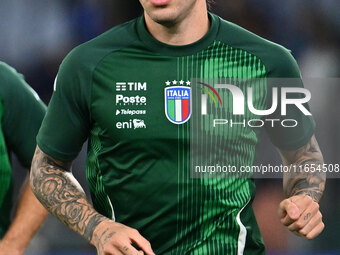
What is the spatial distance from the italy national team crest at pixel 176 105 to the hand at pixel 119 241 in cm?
43

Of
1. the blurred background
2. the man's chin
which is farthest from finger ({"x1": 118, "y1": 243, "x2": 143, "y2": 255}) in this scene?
the blurred background

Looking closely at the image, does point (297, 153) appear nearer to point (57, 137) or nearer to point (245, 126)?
point (245, 126)

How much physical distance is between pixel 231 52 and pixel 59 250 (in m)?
2.46

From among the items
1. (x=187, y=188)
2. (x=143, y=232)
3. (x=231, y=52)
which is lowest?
(x=143, y=232)

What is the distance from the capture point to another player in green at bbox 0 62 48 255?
10.6ft

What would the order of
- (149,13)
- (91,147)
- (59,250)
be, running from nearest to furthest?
(149,13), (91,147), (59,250)

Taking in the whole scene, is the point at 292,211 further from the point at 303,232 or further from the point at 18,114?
the point at 18,114

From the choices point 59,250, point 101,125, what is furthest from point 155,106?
point 59,250

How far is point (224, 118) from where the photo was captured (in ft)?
9.38

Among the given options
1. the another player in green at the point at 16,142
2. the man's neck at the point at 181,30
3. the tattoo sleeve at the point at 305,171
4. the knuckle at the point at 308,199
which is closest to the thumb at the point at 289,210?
the knuckle at the point at 308,199

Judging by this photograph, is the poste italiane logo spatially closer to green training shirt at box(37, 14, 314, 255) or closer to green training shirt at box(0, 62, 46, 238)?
green training shirt at box(37, 14, 314, 255)

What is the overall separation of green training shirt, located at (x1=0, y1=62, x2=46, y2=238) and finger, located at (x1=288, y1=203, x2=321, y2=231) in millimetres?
1177

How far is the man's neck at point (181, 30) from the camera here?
280cm

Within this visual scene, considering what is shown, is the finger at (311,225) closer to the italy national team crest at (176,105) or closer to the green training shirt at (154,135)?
the green training shirt at (154,135)
